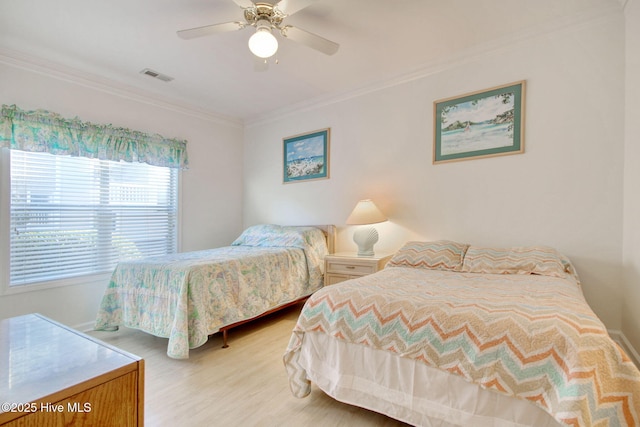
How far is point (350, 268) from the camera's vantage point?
10.1ft

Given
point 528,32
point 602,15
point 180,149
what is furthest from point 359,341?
point 180,149

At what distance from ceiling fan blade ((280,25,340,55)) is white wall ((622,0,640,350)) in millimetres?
1985

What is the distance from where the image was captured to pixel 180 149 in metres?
3.84

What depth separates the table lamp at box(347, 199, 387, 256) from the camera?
3189mm

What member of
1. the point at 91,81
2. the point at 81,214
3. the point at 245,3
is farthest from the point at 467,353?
the point at 91,81

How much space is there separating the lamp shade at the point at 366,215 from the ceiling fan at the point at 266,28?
60.7 inches

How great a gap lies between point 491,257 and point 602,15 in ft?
6.51

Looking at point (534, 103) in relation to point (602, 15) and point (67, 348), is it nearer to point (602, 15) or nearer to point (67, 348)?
point (602, 15)

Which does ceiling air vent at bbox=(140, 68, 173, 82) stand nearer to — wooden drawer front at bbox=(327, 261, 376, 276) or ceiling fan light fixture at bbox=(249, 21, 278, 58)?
ceiling fan light fixture at bbox=(249, 21, 278, 58)

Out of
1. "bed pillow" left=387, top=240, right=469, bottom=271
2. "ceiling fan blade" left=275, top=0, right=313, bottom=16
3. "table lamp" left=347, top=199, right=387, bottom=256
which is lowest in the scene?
"bed pillow" left=387, top=240, right=469, bottom=271

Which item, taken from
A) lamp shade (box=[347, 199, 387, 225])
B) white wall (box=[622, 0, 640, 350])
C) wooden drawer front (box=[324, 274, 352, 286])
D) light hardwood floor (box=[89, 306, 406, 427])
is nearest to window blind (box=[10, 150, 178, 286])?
light hardwood floor (box=[89, 306, 406, 427])

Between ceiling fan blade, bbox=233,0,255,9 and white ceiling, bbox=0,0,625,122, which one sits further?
white ceiling, bbox=0,0,625,122

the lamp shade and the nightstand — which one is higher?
the lamp shade

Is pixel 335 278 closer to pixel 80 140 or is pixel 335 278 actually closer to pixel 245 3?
pixel 245 3
